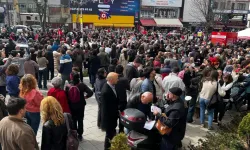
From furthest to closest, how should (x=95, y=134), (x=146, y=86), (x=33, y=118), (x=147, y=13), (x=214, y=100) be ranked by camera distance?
(x=147, y=13)
(x=214, y=100)
(x=95, y=134)
(x=146, y=86)
(x=33, y=118)

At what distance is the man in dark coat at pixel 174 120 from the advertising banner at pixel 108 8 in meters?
37.6

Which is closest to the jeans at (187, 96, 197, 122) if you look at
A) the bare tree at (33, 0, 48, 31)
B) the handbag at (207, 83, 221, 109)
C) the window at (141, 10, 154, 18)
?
the handbag at (207, 83, 221, 109)

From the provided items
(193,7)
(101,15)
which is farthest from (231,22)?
(101,15)

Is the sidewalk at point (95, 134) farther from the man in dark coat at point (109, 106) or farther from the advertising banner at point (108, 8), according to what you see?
the advertising banner at point (108, 8)

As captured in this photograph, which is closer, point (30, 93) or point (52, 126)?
point (52, 126)

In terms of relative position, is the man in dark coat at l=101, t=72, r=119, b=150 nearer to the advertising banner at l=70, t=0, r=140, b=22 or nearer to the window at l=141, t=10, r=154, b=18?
the advertising banner at l=70, t=0, r=140, b=22

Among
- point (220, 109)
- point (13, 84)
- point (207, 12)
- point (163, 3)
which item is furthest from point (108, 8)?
point (13, 84)

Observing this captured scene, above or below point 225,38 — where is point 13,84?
below

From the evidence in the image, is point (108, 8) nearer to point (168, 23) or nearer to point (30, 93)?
point (168, 23)

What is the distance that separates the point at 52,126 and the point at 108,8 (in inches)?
1581

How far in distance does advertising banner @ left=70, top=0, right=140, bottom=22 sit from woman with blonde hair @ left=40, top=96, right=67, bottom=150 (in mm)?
38025

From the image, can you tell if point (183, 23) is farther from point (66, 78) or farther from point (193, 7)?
point (66, 78)

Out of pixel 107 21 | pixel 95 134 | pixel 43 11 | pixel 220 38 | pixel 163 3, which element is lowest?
pixel 95 134

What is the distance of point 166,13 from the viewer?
5109 cm
